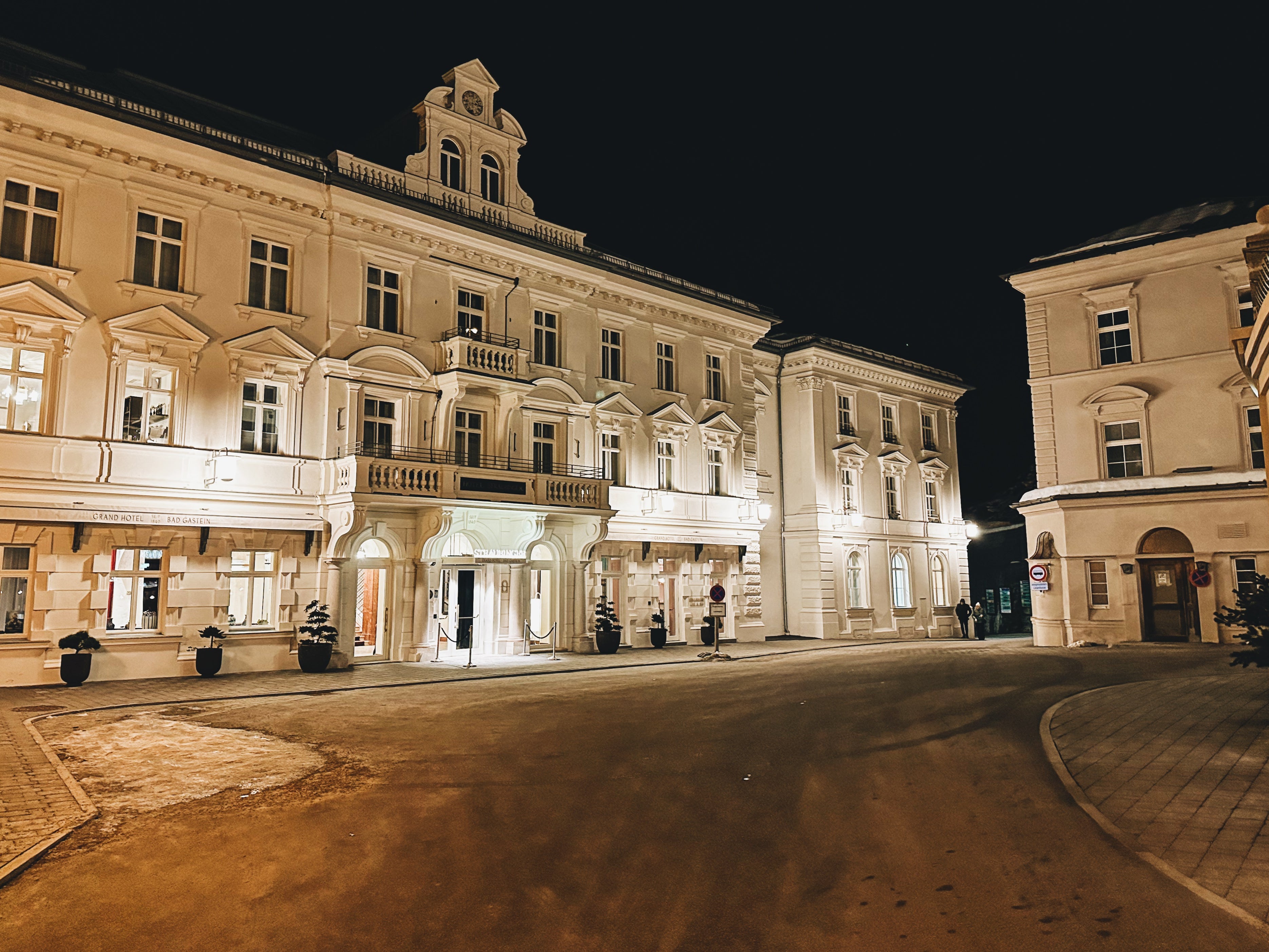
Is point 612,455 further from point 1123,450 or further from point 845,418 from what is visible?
point 1123,450

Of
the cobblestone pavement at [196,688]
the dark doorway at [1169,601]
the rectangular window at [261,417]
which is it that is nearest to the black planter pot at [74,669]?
the cobblestone pavement at [196,688]

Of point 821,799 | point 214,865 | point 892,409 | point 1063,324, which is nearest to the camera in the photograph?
point 214,865

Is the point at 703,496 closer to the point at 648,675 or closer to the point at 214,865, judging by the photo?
the point at 648,675

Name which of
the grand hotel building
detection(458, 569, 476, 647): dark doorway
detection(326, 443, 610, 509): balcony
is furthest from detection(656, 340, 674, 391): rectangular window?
detection(458, 569, 476, 647): dark doorway

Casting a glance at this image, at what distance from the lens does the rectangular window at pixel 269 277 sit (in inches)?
849

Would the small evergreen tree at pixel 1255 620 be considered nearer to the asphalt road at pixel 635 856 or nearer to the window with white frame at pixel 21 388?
the asphalt road at pixel 635 856

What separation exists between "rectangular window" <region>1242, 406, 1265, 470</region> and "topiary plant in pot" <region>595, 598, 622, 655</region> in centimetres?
2059

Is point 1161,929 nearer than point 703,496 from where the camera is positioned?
Yes

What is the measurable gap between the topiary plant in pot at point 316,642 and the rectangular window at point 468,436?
5834 mm

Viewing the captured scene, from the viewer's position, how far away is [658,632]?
28.7 metres

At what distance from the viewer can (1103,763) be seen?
9633mm

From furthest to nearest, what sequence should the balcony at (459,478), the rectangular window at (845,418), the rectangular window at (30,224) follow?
the rectangular window at (845,418) → the balcony at (459,478) → the rectangular window at (30,224)

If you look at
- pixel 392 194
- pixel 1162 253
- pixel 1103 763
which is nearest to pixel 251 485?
pixel 392 194

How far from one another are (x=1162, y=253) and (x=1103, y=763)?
981 inches
